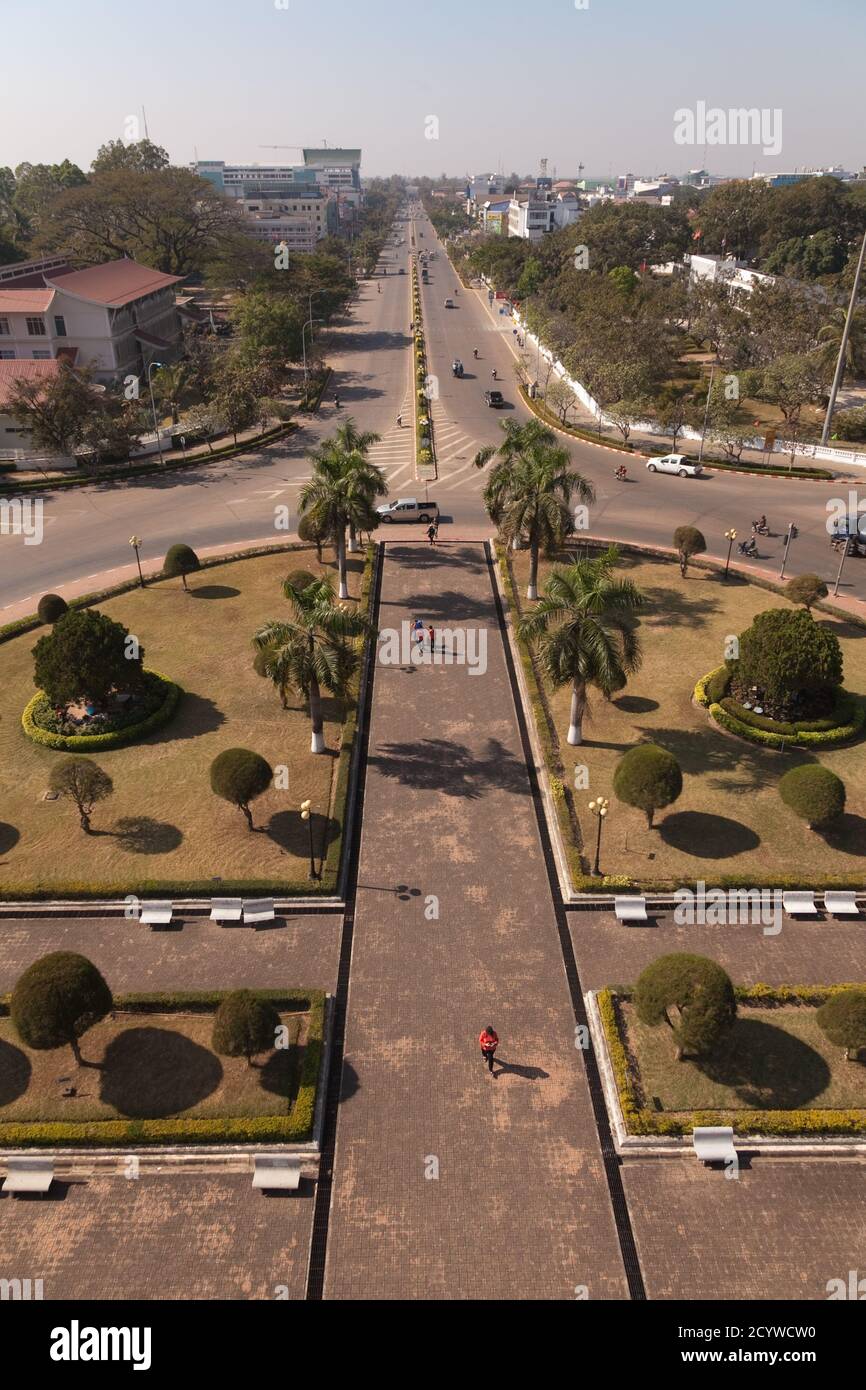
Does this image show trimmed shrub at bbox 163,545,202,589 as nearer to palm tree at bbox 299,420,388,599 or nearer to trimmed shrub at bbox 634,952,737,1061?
palm tree at bbox 299,420,388,599

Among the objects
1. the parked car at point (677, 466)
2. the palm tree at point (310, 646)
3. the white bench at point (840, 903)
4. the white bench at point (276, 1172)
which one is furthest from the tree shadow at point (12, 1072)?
the parked car at point (677, 466)

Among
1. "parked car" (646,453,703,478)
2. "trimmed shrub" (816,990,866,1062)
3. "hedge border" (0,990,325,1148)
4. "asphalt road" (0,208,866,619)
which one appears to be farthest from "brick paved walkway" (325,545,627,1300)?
"parked car" (646,453,703,478)

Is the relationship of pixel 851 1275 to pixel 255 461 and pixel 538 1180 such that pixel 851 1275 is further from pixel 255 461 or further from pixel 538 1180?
pixel 255 461

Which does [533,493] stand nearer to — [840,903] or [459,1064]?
[840,903]

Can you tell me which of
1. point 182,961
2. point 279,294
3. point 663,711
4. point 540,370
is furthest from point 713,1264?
point 279,294

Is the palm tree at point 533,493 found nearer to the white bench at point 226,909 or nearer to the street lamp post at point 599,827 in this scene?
the street lamp post at point 599,827
